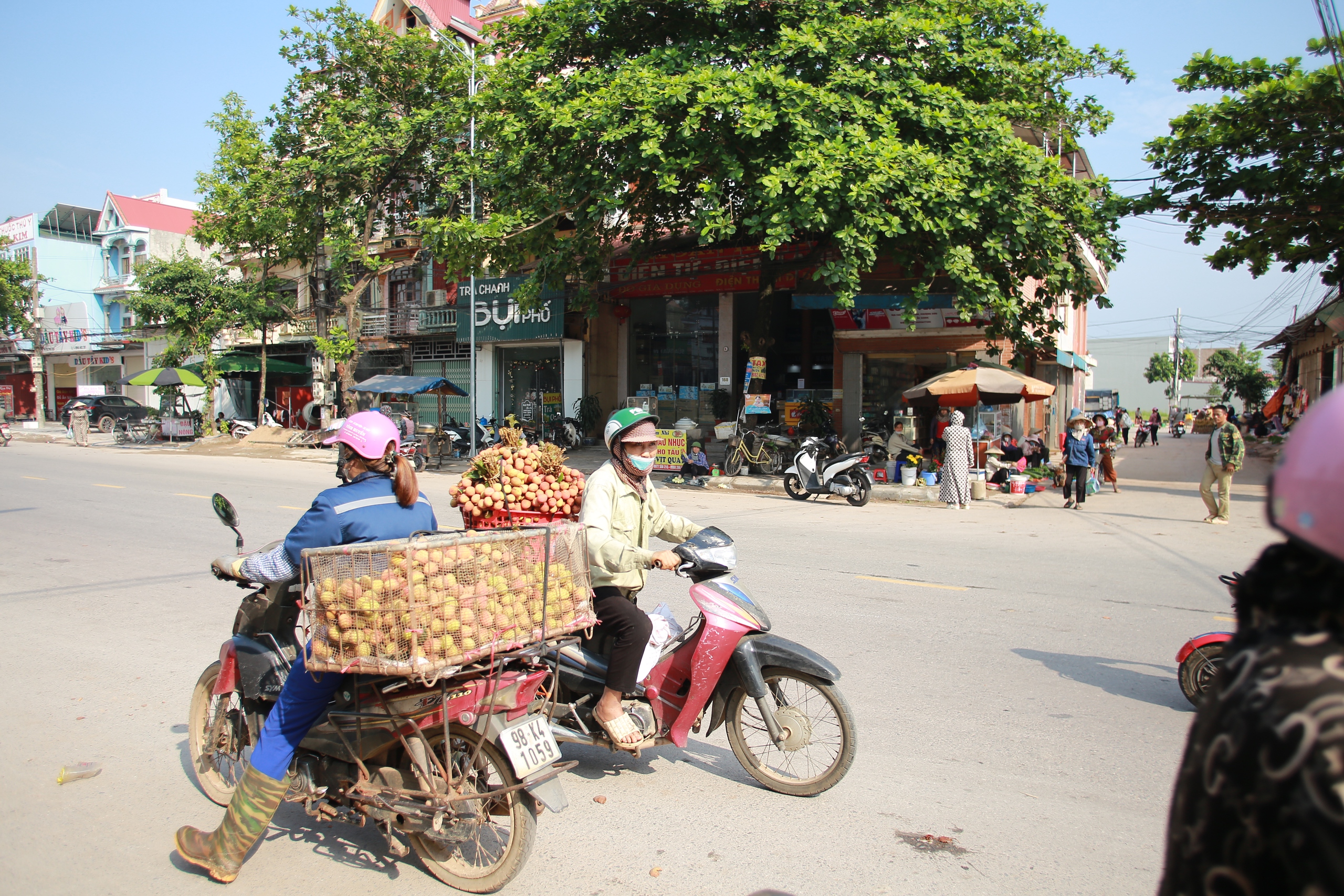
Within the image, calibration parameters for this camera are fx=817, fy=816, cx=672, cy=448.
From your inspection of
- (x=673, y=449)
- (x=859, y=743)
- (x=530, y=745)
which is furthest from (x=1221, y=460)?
(x=530, y=745)

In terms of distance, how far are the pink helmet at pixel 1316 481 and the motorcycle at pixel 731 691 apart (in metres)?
2.39

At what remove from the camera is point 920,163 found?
13.0 meters

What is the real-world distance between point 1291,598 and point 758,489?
15187 mm

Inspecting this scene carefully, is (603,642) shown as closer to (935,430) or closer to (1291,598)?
(1291,598)

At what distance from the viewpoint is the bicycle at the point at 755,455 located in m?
17.2

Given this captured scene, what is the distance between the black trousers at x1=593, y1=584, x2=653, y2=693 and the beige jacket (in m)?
0.13

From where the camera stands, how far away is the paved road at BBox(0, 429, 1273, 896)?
3094 millimetres

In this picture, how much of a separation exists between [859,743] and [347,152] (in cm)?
2366

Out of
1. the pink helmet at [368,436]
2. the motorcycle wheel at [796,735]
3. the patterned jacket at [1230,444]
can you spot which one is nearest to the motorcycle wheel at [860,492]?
the patterned jacket at [1230,444]

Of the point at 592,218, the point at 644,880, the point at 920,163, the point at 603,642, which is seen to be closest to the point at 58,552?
the point at 603,642

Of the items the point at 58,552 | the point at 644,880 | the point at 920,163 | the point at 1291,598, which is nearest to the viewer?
the point at 1291,598

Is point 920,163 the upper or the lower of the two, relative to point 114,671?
upper

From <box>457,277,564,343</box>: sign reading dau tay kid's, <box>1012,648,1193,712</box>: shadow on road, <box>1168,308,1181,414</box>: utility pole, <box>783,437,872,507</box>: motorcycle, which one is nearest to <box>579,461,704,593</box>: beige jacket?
<box>1012,648,1193,712</box>: shadow on road

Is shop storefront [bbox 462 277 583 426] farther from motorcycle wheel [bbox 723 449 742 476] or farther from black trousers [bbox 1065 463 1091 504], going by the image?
black trousers [bbox 1065 463 1091 504]
